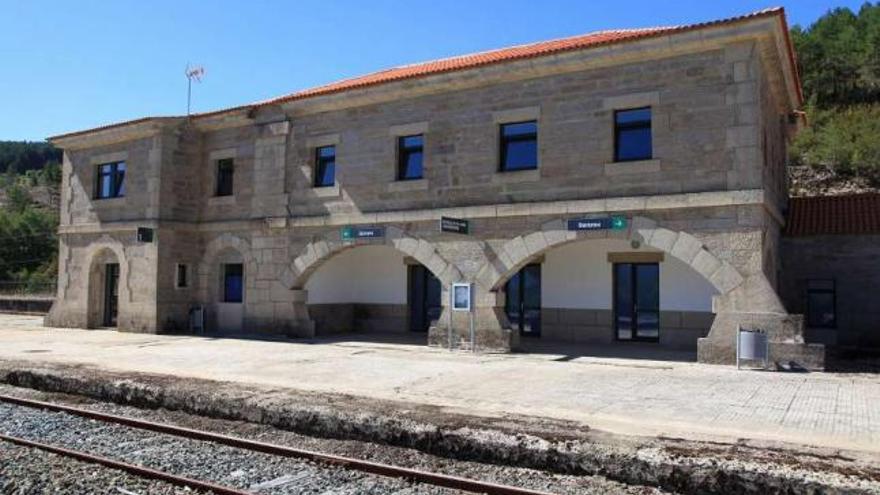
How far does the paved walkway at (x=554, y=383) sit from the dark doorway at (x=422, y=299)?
10.2 feet

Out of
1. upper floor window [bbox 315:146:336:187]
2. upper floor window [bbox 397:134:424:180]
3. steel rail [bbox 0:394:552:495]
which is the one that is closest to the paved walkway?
steel rail [bbox 0:394:552:495]

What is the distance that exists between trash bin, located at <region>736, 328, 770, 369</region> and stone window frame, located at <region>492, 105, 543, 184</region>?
17.5ft

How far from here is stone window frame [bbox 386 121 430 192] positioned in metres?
16.7

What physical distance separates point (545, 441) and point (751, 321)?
23.7 feet

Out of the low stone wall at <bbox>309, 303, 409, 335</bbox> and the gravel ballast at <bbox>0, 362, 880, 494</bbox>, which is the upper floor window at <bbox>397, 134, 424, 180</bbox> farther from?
the gravel ballast at <bbox>0, 362, 880, 494</bbox>

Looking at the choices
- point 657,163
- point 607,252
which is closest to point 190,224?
point 607,252

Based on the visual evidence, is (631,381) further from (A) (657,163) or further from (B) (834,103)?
(B) (834,103)

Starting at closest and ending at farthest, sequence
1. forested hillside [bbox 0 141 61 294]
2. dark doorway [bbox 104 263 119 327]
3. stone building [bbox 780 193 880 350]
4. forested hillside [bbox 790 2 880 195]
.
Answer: stone building [bbox 780 193 880 350] → dark doorway [bbox 104 263 119 327] → forested hillside [bbox 790 2 880 195] → forested hillside [bbox 0 141 61 294]

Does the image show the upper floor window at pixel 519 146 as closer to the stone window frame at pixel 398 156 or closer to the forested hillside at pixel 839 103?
the stone window frame at pixel 398 156

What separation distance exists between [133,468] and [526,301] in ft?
41.2

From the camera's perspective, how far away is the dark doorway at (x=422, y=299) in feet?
65.0

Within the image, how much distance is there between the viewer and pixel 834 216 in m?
16.7

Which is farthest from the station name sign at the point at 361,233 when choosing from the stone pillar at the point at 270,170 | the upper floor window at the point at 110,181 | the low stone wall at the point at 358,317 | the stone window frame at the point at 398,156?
the upper floor window at the point at 110,181

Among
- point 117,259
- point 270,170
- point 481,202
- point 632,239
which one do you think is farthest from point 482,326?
point 117,259
